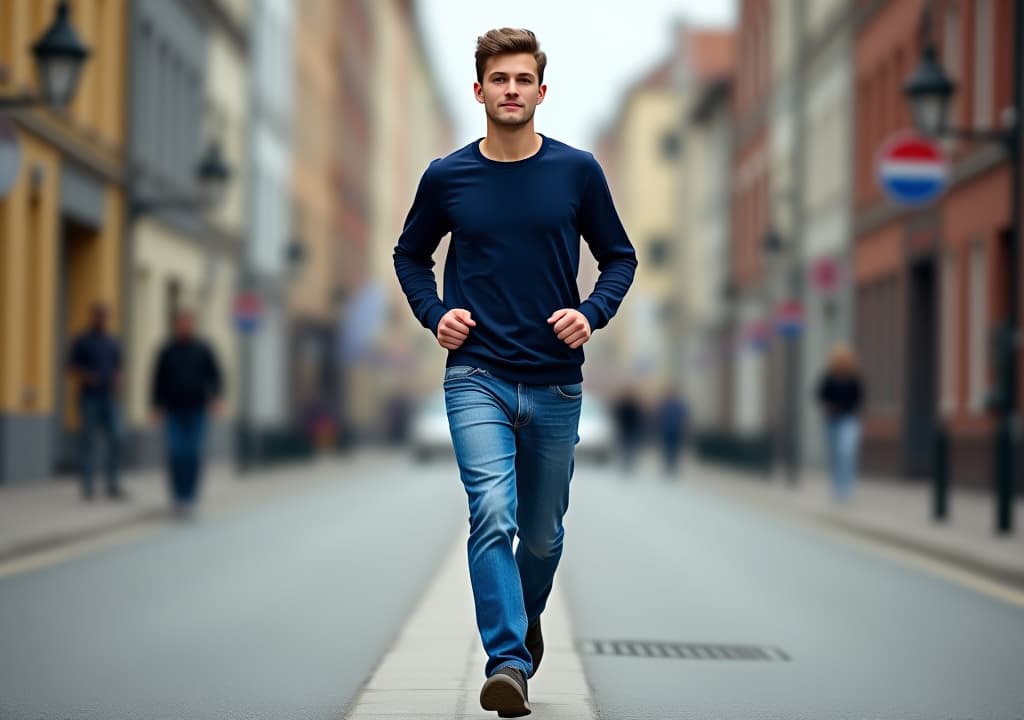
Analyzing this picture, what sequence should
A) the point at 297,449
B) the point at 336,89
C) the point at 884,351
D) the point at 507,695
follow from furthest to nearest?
the point at 336,89 < the point at 297,449 < the point at 884,351 < the point at 507,695

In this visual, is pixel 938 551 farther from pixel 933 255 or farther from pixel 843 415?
pixel 933 255

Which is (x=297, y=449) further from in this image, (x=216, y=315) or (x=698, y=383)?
(x=698, y=383)

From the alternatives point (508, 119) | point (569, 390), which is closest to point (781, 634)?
point (569, 390)

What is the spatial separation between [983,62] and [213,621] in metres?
19.8

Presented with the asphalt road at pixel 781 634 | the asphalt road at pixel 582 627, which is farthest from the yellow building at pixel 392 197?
the asphalt road at pixel 781 634

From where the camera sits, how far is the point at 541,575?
6.99m

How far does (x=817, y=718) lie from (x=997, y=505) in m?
9.94

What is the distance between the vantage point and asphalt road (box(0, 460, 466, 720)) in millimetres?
7637

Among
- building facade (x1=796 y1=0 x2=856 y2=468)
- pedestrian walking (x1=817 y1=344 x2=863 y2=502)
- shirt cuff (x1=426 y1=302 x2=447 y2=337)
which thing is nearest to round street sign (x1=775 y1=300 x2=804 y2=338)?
building facade (x1=796 y1=0 x2=856 y2=468)

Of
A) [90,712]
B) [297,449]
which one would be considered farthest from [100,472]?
[90,712]

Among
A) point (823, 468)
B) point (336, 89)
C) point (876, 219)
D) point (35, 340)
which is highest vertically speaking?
point (336, 89)

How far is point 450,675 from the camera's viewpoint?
26.1 feet

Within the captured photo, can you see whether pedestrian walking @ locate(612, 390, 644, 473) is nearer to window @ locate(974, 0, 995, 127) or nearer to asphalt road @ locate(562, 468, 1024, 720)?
window @ locate(974, 0, 995, 127)

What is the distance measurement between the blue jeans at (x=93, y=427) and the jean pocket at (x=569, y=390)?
→ 14.5m
